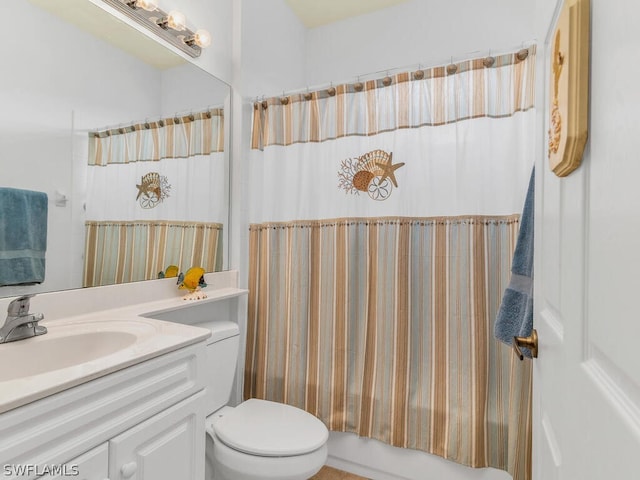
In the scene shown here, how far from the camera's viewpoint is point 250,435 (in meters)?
1.37

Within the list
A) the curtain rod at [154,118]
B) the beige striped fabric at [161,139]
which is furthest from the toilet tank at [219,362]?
the curtain rod at [154,118]

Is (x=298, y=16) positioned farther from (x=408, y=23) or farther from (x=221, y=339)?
(x=221, y=339)

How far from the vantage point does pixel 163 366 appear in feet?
3.14

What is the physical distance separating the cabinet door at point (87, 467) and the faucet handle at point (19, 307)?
1.59ft

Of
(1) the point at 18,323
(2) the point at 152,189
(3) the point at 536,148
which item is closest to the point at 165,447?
(1) the point at 18,323

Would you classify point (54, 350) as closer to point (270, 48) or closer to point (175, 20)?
point (175, 20)

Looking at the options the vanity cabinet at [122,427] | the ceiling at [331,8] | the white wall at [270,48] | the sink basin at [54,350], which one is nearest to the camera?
the vanity cabinet at [122,427]

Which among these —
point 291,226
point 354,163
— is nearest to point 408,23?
point 354,163

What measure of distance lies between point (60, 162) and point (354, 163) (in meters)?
1.21

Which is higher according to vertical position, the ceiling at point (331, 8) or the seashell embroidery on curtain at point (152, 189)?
the ceiling at point (331, 8)

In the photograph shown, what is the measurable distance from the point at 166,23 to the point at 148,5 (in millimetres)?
107

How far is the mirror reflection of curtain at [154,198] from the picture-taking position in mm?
1374

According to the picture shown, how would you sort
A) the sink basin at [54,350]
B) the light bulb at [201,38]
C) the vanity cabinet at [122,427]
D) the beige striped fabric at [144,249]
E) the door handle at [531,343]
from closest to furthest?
1. the vanity cabinet at [122,427]
2. the door handle at [531,343]
3. the sink basin at [54,350]
4. the beige striped fabric at [144,249]
5. the light bulb at [201,38]

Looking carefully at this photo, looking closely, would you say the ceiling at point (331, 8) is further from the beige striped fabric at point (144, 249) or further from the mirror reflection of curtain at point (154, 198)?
the beige striped fabric at point (144, 249)
